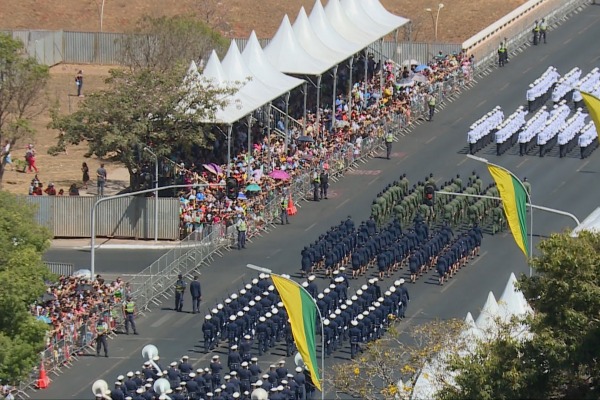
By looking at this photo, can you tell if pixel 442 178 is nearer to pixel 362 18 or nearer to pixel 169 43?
pixel 362 18

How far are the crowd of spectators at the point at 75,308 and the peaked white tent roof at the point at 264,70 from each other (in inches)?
643

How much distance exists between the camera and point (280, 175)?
3044 inches

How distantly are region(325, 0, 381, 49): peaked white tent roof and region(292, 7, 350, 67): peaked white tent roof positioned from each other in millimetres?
1955

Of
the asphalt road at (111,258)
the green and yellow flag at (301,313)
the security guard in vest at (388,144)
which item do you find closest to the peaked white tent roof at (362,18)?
the security guard in vest at (388,144)

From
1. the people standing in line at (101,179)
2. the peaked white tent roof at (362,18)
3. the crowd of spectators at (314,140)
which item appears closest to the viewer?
the crowd of spectators at (314,140)

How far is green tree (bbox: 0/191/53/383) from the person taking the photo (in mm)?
57812

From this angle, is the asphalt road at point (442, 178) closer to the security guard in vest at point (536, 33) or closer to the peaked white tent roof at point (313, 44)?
the security guard in vest at point (536, 33)

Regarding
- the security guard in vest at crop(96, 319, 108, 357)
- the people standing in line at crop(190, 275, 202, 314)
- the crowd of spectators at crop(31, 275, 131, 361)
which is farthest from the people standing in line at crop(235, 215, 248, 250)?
the security guard in vest at crop(96, 319, 108, 357)

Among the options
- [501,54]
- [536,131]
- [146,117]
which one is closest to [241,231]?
[146,117]

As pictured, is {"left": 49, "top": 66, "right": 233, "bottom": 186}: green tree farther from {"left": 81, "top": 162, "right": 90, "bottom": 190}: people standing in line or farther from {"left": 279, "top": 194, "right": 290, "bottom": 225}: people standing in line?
{"left": 81, "top": 162, "right": 90, "bottom": 190}: people standing in line

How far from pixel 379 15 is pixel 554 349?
5014 centimetres

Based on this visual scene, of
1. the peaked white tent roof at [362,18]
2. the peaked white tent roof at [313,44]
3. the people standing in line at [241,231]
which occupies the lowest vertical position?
the people standing in line at [241,231]

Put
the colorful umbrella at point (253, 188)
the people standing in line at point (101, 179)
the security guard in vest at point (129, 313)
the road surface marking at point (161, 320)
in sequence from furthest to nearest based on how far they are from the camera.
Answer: the people standing in line at point (101, 179), the colorful umbrella at point (253, 188), the road surface marking at point (161, 320), the security guard in vest at point (129, 313)

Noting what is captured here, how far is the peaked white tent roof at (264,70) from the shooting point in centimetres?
8156
